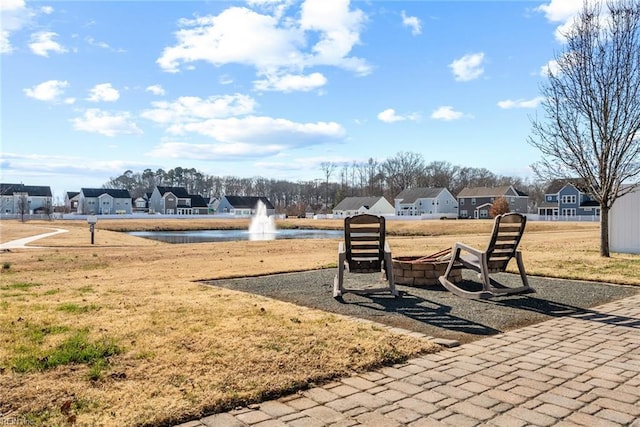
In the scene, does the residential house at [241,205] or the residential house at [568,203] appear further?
the residential house at [241,205]

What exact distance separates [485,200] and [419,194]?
35.4ft

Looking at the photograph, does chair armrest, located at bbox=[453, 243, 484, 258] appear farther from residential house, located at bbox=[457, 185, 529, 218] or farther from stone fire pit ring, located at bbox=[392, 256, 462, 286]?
residential house, located at bbox=[457, 185, 529, 218]

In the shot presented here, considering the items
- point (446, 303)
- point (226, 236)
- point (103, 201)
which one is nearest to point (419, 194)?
point (226, 236)

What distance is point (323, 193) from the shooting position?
11681cm

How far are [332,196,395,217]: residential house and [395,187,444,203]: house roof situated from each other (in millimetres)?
4689

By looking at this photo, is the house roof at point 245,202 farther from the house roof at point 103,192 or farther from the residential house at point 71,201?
the residential house at point 71,201

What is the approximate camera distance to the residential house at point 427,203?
81750 millimetres

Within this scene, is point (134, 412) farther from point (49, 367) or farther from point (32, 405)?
point (49, 367)

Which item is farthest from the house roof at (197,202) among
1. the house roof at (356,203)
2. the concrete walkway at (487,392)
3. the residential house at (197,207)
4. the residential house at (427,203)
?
the concrete walkway at (487,392)

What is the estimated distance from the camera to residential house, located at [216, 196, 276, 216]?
99750 mm

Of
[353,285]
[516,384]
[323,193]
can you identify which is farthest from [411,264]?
[323,193]

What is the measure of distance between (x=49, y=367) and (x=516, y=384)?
3509 mm

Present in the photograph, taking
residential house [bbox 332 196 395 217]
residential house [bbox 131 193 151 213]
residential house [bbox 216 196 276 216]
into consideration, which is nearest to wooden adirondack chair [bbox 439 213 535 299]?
residential house [bbox 332 196 395 217]

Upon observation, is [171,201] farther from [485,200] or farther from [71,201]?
[485,200]
